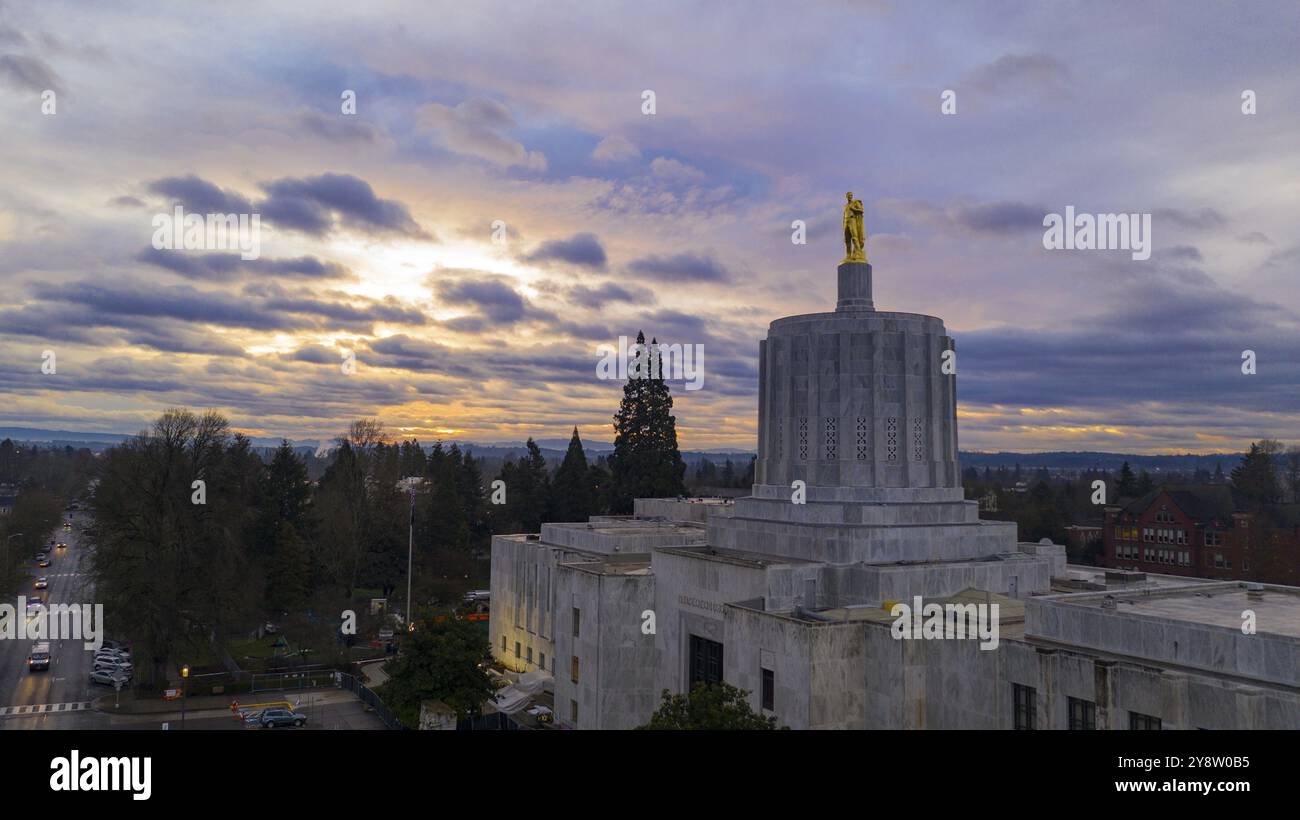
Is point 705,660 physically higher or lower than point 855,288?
lower

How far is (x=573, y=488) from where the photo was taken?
301ft

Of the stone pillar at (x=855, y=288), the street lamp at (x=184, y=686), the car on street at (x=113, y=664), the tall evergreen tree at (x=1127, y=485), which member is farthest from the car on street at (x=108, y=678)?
the tall evergreen tree at (x=1127, y=485)

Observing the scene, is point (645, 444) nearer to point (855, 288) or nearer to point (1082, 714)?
point (855, 288)

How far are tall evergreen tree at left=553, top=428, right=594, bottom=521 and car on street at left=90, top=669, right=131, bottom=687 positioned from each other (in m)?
46.6

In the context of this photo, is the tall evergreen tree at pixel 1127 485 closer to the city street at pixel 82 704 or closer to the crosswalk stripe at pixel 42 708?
the city street at pixel 82 704

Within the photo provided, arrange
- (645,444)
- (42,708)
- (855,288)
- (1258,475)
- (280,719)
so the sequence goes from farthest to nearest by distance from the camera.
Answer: (1258,475) < (645,444) < (42,708) < (280,719) < (855,288)

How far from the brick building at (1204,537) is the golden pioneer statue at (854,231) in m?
51.2

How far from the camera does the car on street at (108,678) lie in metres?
50.7

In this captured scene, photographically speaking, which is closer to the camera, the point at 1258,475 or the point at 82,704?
the point at 82,704

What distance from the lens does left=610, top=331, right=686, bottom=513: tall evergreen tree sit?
81.6 m

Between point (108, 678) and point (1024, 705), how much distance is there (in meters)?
53.1

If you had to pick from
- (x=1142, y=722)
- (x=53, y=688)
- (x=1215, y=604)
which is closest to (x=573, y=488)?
(x=53, y=688)
